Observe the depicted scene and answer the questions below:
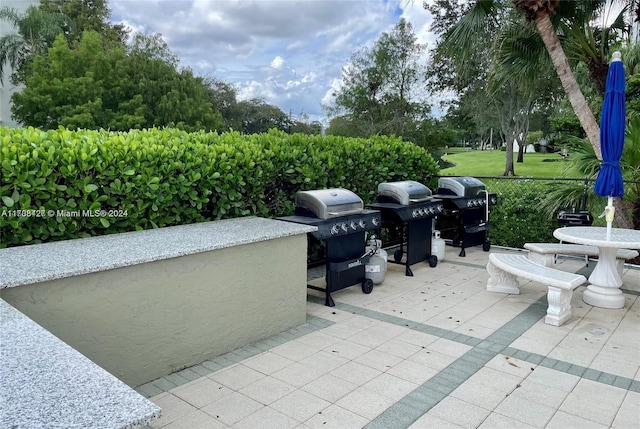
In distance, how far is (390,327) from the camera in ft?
12.4

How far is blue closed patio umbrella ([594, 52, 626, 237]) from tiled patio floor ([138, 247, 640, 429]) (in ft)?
4.00

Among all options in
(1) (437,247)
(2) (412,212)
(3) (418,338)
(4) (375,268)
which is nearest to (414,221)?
(2) (412,212)

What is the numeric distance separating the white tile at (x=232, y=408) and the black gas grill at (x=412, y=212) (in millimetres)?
3023

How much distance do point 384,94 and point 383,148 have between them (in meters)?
16.1

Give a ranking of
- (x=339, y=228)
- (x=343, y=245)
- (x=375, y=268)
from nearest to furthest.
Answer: (x=339, y=228), (x=343, y=245), (x=375, y=268)

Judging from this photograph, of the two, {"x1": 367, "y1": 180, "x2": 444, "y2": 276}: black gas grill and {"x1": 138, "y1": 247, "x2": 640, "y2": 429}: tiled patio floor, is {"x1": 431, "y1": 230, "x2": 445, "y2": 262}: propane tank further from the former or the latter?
{"x1": 138, "y1": 247, "x2": 640, "y2": 429}: tiled patio floor

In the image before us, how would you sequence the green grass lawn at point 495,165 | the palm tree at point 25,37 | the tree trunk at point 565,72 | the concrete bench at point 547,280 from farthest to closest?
the green grass lawn at point 495,165 < the palm tree at point 25,37 < the tree trunk at point 565,72 < the concrete bench at point 547,280

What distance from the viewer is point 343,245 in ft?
14.4

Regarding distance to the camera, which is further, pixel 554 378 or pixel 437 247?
pixel 437 247

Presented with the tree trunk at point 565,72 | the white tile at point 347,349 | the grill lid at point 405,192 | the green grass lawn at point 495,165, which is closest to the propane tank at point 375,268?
the grill lid at point 405,192

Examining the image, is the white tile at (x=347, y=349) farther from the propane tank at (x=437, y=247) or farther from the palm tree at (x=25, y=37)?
the palm tree at (x=25, y=37)

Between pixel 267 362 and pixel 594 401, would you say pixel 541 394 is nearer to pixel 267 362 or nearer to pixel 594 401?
pixel 594 401

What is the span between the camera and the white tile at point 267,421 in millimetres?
2355

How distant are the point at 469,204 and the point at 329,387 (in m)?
4.27
